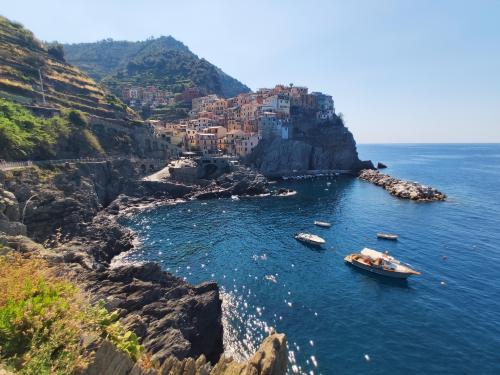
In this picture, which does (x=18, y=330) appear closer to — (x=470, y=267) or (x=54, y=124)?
(x=470, y=267)

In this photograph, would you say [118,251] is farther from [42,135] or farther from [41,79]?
[41,79]

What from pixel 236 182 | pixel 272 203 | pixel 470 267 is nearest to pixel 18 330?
pixel 470 267

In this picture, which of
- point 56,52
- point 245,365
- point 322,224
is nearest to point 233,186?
point 322,224

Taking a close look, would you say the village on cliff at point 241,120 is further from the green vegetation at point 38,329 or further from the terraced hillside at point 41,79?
the green vegetation at point 38,329

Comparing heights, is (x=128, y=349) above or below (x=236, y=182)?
above

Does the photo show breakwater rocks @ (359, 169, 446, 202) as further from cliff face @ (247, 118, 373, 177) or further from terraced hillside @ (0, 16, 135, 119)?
terraced hillside @ (0, 16, 135, 119)

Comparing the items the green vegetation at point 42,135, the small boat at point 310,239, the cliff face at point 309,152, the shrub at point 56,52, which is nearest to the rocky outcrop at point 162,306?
the small boat at point 310,239

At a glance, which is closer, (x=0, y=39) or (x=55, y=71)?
(x=0, y=39)
